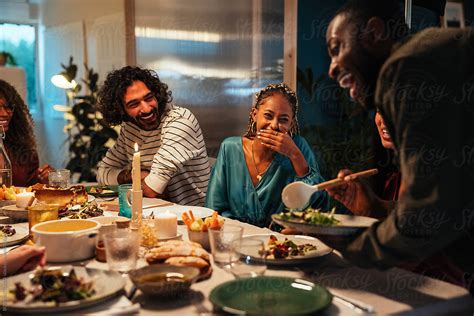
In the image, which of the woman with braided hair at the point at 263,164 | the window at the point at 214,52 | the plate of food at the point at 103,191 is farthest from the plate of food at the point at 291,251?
the window at the point at 214,52

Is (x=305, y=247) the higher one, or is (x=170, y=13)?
(x=170, y=13)

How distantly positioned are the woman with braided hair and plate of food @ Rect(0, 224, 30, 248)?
731mm

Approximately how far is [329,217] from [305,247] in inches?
5.7

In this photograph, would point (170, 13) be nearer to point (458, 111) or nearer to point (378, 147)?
point (378, 147)

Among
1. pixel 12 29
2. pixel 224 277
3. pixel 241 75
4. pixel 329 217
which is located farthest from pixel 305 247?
pixel 12 29

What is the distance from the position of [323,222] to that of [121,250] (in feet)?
1.51

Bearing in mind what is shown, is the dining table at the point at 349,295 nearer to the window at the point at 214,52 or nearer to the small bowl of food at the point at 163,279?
the small bowl of food at the point at 163,279

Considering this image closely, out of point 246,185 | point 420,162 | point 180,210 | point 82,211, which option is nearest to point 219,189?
Result: point 246,185

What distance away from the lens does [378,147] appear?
1629mm

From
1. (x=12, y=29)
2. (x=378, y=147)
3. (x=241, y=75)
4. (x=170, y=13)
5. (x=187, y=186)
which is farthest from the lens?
(x=12, y=29)

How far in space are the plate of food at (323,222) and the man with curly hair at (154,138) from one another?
136 cm

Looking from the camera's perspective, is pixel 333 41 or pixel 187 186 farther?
pixel 187 186

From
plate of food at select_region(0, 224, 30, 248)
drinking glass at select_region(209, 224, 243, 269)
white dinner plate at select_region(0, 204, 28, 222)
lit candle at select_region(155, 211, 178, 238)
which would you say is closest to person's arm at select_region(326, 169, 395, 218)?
drinking glass at select_region(209, 224, 243, 269)

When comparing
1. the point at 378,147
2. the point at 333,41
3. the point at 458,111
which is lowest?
the point at 378,147
